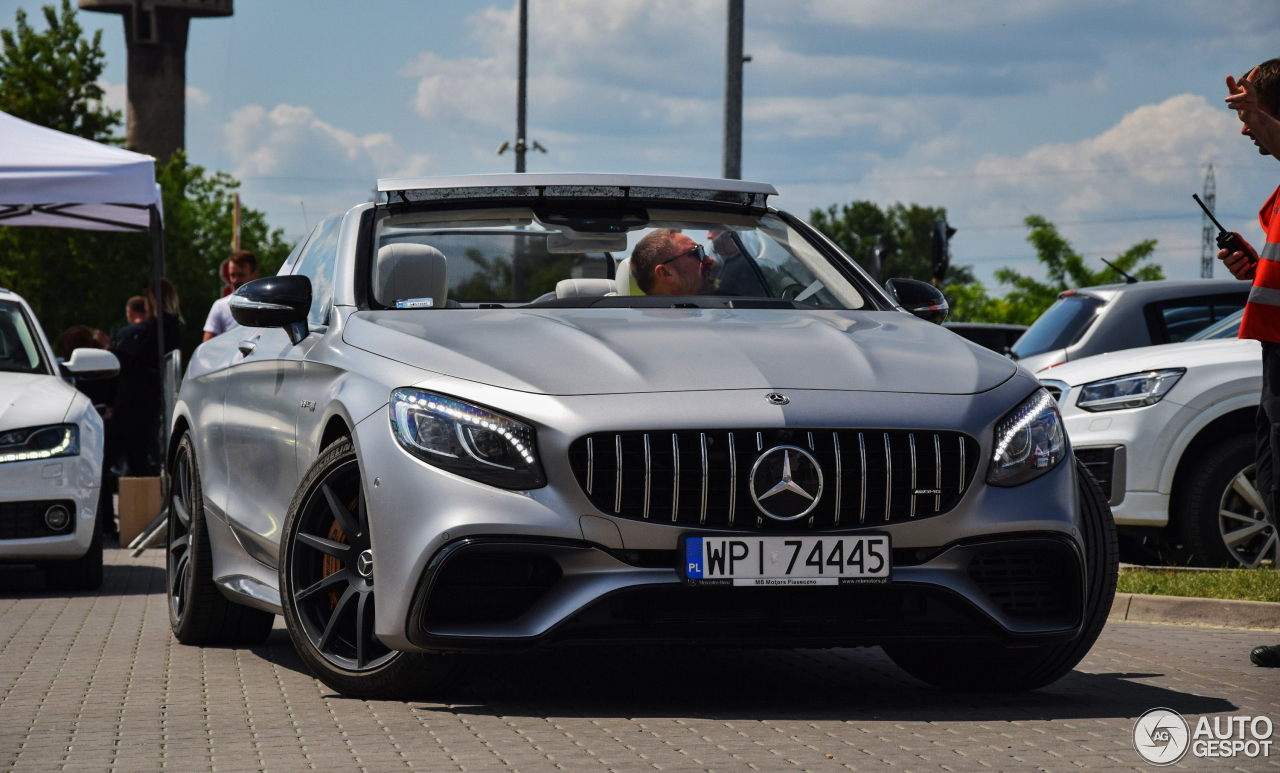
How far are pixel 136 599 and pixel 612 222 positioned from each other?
4274 millimetres

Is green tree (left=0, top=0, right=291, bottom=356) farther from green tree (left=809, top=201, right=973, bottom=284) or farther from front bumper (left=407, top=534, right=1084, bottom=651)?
green tree (left=809, top=201, right=973, bottom=284)

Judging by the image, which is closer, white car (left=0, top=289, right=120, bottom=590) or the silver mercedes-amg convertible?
the silver mercedes-amg convertible

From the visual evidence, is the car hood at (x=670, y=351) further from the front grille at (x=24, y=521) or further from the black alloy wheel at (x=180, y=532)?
the front grille at (x=24, y=521)

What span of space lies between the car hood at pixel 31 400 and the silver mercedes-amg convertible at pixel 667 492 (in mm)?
4338

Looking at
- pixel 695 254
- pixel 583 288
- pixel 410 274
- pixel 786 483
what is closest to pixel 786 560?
pixel 786 483

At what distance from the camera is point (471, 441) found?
4590 mm

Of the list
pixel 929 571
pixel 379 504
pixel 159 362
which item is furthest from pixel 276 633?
pixel 159 362

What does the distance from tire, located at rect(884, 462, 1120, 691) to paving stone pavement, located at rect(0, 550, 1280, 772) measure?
81 millimetres

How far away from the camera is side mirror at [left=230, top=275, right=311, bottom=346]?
5664 millimetres

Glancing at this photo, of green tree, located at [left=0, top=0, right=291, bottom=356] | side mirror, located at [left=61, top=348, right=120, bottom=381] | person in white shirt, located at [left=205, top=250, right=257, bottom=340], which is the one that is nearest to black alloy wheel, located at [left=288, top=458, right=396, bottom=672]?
side mirror, located at [left=61, top=348, right=120, bottom=381]

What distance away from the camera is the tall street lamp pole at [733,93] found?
16219 millimetres

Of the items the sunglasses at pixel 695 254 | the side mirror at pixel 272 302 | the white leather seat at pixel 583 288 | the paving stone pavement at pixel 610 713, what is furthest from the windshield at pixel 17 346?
the sunglasses at pixel 695 254

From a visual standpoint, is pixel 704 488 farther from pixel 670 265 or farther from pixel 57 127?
pixel 57 127

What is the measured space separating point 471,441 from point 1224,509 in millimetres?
5756
